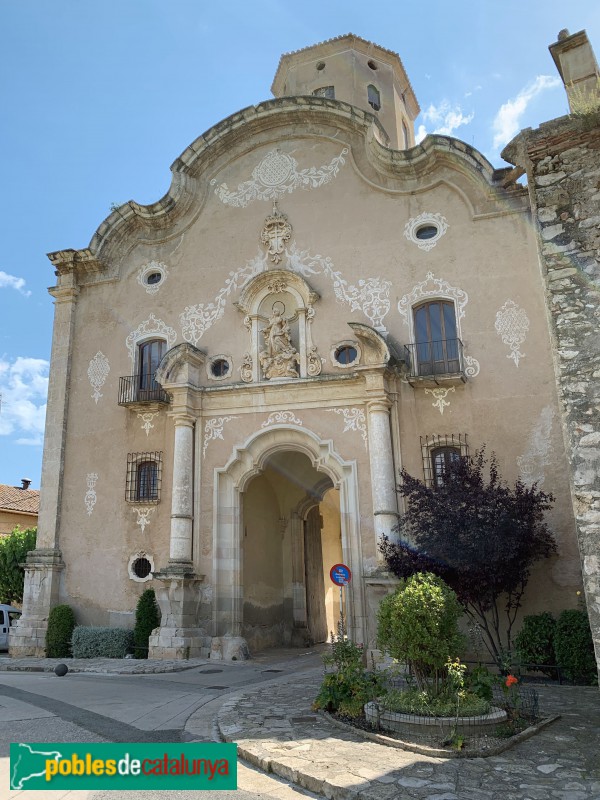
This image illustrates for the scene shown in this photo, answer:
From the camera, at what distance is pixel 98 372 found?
20469mm

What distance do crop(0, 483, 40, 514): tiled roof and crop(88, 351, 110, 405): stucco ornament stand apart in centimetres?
1796

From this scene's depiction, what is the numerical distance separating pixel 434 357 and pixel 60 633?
1216 centimetres

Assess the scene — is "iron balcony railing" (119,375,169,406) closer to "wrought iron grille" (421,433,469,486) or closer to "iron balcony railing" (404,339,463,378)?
"iron balcony railing" (404,339,463,378)

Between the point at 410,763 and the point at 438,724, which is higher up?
the point at 438,724

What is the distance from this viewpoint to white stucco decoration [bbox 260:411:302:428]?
1753cm

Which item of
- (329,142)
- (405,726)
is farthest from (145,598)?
(329,142)

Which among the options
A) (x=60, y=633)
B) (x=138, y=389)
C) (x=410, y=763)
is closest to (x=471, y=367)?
(x=138, y=389)

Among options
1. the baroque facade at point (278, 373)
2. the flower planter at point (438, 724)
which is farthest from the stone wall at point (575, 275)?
the baroque facade at point (278, 373)

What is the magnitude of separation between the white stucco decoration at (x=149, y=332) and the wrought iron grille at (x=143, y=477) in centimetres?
306

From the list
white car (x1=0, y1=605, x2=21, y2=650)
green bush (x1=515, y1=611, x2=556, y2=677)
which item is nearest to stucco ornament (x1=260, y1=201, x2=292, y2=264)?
green bush (x1=515, y1=611, x2=556, y2=677)

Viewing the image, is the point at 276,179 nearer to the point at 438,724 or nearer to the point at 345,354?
the point at 345,354

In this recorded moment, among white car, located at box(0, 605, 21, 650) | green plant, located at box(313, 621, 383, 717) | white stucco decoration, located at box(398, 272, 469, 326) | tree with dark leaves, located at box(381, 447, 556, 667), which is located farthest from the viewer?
white car, located at box(0, 605, 21, 650)

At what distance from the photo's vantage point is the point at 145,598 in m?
17.2

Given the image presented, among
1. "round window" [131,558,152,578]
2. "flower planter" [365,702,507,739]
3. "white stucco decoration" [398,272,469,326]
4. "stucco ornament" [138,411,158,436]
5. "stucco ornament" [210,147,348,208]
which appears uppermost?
"stucco ornament" [210,147,348,208]
